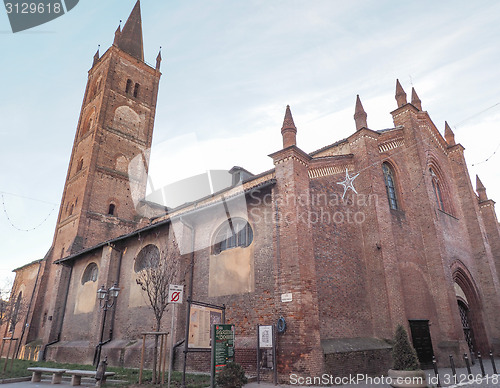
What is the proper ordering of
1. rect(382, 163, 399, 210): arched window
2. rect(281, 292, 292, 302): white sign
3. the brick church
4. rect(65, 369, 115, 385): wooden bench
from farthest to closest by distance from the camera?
rect(382, 163, 399, 210): arched window
the brick church
rect(281, 292, 292, 302): white sign
rect(65, 369, 115, 385): wooden bench

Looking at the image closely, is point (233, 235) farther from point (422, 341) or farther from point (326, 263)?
point (422, 341)

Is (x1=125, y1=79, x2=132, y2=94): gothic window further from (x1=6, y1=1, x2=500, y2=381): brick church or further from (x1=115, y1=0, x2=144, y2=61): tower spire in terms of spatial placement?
(x1=6, y1=1, x2=500, y2=381): brick church

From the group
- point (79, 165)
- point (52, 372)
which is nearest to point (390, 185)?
point (52, 372)

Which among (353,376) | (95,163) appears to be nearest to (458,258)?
(353,376)

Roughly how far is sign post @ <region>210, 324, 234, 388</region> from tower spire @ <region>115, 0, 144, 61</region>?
32.5 meters

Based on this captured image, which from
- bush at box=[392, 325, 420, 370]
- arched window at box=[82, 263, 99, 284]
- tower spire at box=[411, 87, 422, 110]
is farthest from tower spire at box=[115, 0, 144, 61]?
bush at box=[392, 325, 420, 370]

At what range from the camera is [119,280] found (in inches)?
712

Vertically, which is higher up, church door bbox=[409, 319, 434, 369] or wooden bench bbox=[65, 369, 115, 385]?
church door bbox=[409, 319, 434, 369]

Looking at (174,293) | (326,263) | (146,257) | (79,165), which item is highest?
(79,165)

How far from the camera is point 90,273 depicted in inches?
835

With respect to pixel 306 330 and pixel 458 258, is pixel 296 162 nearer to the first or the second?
pixel 306 330

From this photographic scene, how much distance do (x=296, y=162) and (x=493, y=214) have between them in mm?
16025

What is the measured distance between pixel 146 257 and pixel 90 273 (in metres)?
6.23

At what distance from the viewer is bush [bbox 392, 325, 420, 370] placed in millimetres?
8422
